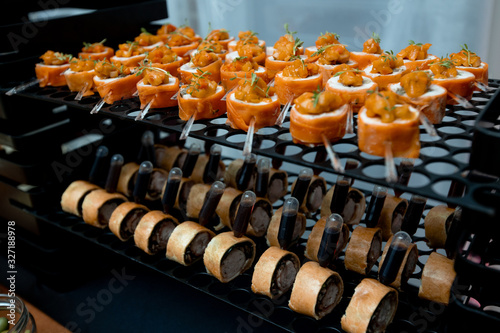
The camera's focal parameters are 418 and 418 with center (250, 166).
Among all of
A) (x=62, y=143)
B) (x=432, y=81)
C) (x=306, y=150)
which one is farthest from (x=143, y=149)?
(x=432, y=81)

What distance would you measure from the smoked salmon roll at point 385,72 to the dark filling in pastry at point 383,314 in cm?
63

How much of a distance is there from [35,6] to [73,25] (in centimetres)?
16

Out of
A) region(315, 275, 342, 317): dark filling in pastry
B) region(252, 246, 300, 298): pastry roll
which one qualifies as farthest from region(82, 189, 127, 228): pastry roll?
region(315, 275, 342, 317): dark filling in pastry

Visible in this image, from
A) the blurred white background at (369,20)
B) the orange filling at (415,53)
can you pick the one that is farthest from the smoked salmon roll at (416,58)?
the blurred white background at (369,20)

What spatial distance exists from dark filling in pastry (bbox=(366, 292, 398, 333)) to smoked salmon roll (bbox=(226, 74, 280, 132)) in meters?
0.60

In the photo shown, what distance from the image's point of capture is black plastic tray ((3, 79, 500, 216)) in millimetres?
888

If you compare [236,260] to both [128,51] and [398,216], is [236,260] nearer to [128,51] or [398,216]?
[398,216]

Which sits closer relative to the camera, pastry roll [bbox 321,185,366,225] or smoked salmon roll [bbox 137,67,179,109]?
smoked salmon roll [bbox 137,67,179,109]

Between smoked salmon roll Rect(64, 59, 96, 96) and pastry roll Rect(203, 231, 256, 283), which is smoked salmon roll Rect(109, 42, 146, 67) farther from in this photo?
pastry roll Rect(203, 231, 256, 283)

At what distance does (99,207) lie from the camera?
5.50 ft

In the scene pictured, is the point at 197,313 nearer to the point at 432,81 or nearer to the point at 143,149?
the point at 143,149

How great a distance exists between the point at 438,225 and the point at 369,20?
4.12 ft

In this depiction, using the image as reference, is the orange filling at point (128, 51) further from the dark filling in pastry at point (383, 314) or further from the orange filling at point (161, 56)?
the dark filling in pastry at point (383, 314)

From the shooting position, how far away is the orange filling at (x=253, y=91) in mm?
1188
